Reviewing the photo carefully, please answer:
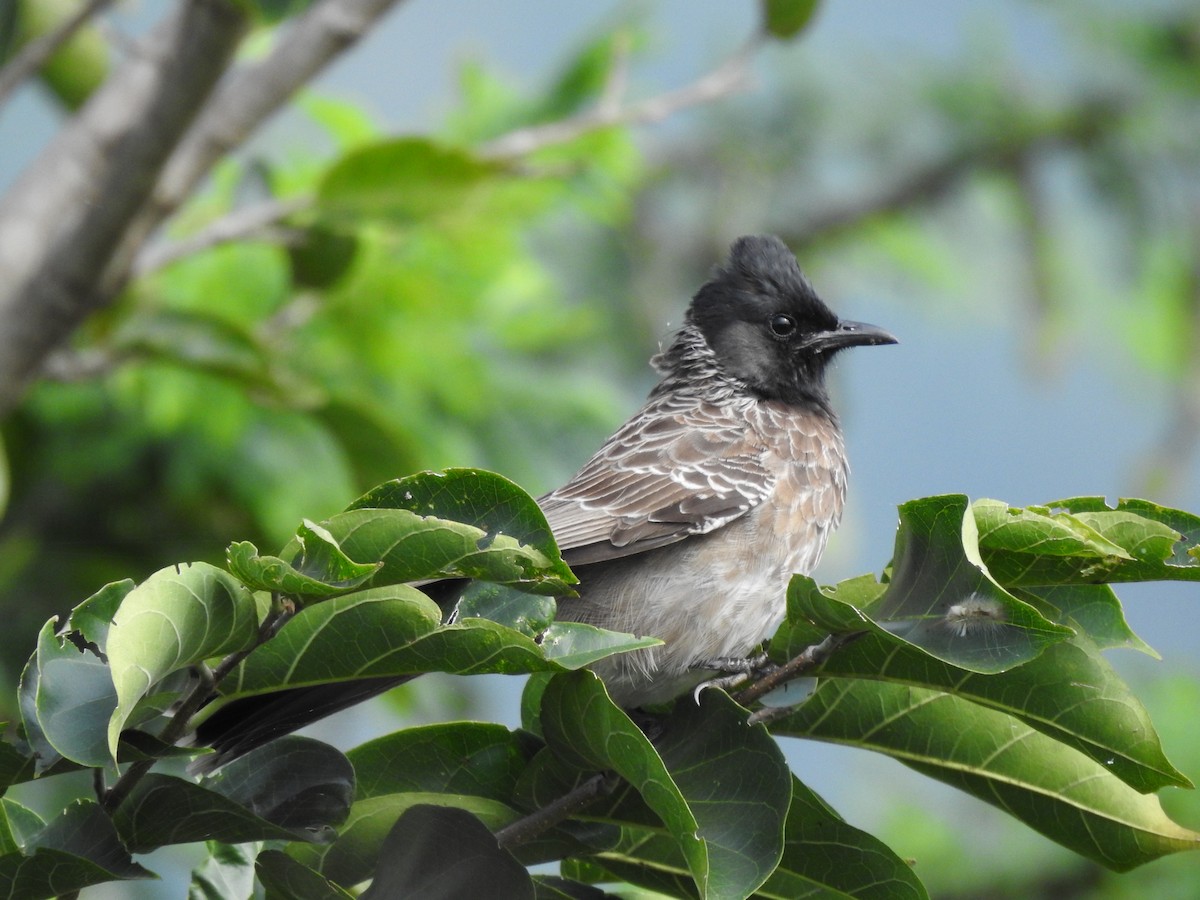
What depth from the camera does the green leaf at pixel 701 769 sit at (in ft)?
4.91

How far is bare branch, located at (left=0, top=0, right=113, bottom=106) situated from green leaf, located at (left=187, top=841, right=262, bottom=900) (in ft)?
7.40

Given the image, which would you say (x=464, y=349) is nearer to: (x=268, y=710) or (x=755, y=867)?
(x=268, y=710)

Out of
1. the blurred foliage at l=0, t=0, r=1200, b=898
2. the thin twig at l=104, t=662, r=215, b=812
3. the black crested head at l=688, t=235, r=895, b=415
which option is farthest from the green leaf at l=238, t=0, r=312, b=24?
the thin twig at l=104, t=662, r=215, b=812

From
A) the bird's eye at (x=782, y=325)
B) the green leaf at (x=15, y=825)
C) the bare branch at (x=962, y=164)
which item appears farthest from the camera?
the bare branch at (x=962, y=164)

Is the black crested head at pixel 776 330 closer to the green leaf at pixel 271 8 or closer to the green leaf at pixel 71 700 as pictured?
the green leaf at pixel 271 8

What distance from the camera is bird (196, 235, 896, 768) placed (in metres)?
2.92

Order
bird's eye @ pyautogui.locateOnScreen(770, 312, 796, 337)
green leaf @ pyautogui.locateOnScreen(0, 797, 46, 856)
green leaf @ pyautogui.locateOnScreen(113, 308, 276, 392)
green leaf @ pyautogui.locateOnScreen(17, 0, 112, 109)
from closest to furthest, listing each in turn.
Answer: green leaf @ pyautogui.locateOnScreen(0, 797, 46, 856), bird's eye @ pyautogui.locateOnScreen(770, 312, 796, 337), green leaf @ pyautogui.locateOnScreen(113, 308, 276, 392), green leaf @ pyautogui.locateOnScreen(17, 0, 112, 109)

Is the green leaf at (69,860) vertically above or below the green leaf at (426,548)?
below

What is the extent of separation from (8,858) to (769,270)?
2.71 metres

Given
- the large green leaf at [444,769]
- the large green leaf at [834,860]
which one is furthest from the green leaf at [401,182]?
the large green leaf at [834,860]

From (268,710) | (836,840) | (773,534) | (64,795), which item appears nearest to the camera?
(836,840)

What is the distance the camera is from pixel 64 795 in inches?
168

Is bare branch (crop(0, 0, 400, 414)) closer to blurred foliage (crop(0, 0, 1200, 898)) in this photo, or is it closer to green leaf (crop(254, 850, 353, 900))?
blurred foliage (crop(0, 0, 1200, 898))

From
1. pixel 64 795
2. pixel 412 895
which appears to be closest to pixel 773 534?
pixel 412 895
